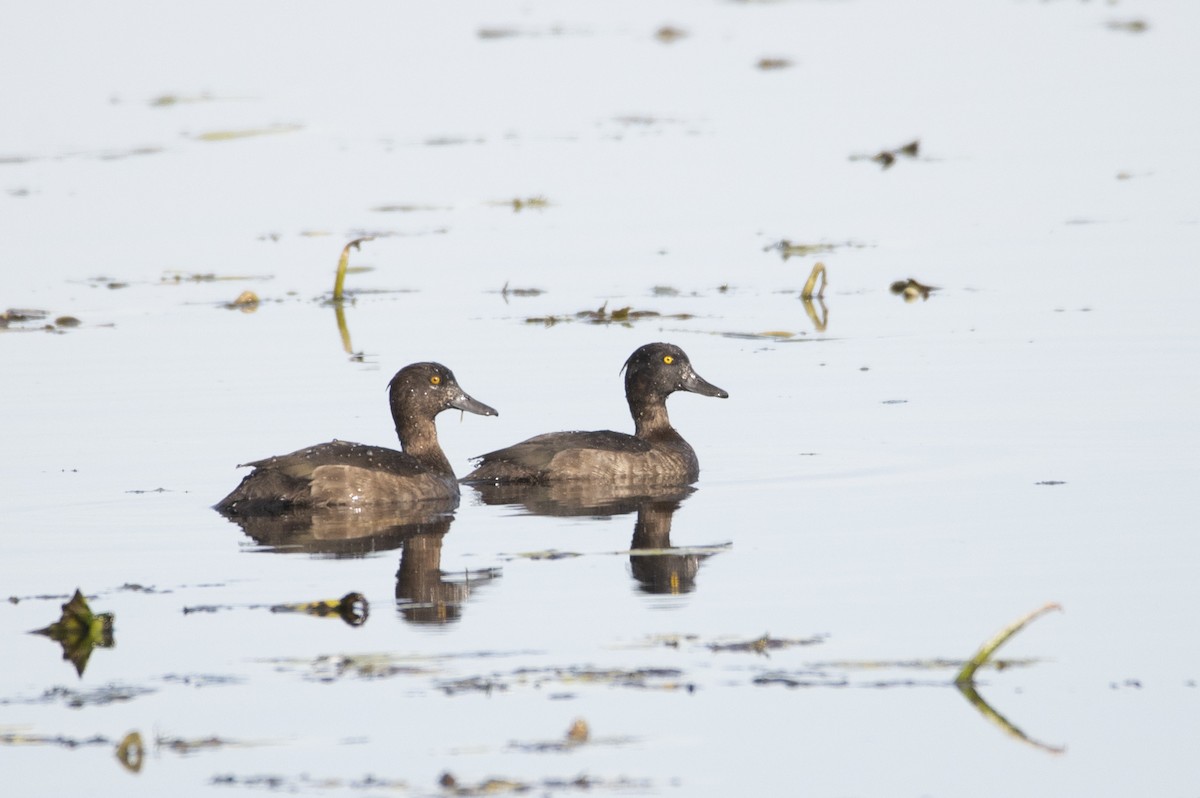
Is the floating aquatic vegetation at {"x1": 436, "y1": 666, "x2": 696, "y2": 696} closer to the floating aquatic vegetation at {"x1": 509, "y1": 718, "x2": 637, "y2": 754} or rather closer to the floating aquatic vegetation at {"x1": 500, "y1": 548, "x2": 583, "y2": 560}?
the floating aquatic vegetation at {"x1": 509, "y1": 718, "x2": 637, "y2": 754}

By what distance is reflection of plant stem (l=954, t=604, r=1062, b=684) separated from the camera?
835cm

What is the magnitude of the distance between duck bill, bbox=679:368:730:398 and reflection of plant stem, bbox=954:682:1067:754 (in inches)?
301

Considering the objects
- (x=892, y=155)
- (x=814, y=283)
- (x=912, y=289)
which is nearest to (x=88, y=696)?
(x=814, y=283)

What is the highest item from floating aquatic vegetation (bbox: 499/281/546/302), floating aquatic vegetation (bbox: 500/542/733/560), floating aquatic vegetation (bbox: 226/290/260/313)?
floating aquatic vegetation (bbox: 226/290/260/313)

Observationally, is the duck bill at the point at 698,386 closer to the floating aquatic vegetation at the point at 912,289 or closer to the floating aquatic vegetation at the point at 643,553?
the floating aquatic vegetation at the point at 643,553

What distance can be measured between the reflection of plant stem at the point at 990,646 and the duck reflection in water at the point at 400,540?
2.64 m

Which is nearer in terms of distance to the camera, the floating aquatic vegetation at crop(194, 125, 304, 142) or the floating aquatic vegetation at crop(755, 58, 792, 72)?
the floating aquatic vegetation at crop(194, 125, 304, 142)

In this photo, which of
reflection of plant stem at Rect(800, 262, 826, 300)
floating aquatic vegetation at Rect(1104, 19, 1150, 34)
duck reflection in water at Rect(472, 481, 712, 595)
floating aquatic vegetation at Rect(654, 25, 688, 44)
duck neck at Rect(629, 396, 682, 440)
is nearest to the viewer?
duck reflection in water at Rect(472, 481, 712, 595)

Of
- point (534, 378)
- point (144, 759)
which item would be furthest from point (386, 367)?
point (144, 759)

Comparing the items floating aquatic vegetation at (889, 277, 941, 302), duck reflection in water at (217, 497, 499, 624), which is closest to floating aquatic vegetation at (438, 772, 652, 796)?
duck reflection in water at (217, 497, 499, 624)

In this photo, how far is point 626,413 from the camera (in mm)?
17516

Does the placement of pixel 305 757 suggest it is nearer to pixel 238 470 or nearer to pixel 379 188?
pixel 238 470

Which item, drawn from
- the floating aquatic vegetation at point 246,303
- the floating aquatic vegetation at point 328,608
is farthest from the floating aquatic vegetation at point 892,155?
the floating aquatic vegetation at point 328,608

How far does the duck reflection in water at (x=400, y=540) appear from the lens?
1104cm
